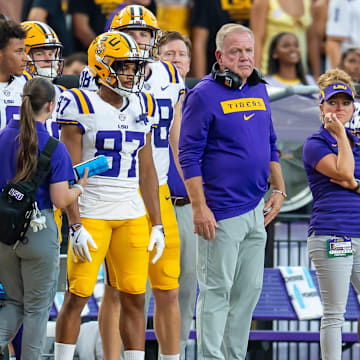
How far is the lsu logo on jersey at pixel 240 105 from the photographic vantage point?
544 centimetres

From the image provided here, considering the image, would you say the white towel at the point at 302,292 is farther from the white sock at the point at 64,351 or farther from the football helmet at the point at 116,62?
the football helmet at the point at 116,62

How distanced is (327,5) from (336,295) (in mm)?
4457

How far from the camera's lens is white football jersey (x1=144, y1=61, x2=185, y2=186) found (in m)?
5.64

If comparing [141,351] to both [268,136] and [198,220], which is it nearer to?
[198,220]

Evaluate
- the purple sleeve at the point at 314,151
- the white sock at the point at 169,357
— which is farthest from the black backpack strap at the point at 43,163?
the purple sleeve at the point at 314,151

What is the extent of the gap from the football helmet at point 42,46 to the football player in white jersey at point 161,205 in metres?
0.37

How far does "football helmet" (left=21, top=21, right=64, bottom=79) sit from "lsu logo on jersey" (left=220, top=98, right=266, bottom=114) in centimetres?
115

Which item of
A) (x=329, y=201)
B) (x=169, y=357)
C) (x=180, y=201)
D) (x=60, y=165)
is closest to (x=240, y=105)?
(x=180, y=201)

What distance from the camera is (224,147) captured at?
5.44m

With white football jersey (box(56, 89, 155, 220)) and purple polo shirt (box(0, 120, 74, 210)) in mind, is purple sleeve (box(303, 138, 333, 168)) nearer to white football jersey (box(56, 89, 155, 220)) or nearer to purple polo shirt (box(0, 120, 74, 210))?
white football jersey (box(56, 89, 155, 220))

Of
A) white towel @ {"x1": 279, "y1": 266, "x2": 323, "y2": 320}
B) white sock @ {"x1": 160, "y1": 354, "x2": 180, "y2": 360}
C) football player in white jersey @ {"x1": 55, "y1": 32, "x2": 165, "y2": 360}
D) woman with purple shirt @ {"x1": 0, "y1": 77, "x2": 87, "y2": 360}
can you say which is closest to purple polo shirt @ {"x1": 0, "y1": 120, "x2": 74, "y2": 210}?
woman with purple shirt @ {"x1": 0, "y1": 77, "x2": 87, "y2": 360}

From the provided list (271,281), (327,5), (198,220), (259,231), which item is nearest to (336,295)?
(259,231)

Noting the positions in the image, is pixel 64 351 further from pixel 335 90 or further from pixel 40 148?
pixel 335 90

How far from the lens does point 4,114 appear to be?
18.6 feet
